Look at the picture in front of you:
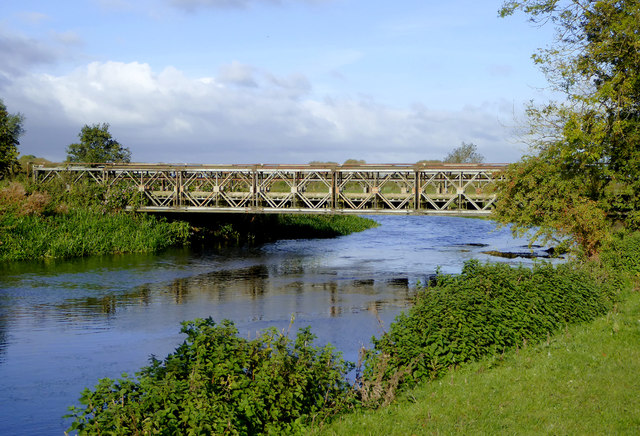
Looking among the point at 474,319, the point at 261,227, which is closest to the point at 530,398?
the point at 474,319

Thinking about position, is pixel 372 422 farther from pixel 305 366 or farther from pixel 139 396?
pixel 139 396

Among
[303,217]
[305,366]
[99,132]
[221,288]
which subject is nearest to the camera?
[305,366]

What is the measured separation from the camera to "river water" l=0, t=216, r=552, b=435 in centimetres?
1361

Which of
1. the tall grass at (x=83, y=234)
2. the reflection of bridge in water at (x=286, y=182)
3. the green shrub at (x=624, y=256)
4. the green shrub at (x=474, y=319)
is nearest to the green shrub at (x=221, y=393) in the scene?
the green shrub at (x=474, y=319)

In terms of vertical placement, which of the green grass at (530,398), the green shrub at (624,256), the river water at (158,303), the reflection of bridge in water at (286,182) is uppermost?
the reflection of bridge in water at (286,182)

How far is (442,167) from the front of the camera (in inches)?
1367

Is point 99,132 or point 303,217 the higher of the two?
→ point 99,132

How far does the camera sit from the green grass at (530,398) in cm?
A: 831

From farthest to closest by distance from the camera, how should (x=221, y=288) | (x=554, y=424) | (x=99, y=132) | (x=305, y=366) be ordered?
(x=99, y=132), (x=221, y=288), (x=305, y=366), (x=554, y=424)

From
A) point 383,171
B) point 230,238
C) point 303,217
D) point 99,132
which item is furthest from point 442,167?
point 99,132

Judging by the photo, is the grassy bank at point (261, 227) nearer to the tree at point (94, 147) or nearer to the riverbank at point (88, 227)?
the riverbank at point (88, 227)

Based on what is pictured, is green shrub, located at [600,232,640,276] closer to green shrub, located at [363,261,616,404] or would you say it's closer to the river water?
green shrub, located at [363,261,616,404]

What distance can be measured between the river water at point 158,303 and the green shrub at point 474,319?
2.01m

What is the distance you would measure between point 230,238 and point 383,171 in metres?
18.3
